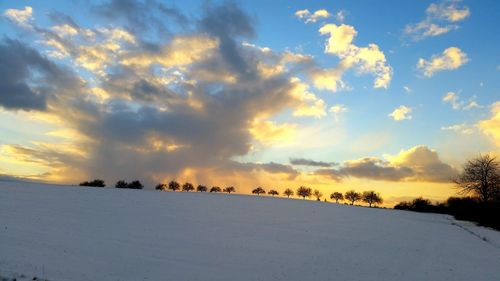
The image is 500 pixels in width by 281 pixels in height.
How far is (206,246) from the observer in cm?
2786

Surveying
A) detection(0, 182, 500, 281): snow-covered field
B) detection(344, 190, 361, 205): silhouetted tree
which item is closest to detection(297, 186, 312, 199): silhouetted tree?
detection(344, 190, 361, 205): silhouetted tree

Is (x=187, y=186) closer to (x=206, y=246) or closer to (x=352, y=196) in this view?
(x=352, y=196)

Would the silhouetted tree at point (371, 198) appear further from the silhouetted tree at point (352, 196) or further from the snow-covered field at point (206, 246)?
the snow-covered field at point (206, 246)

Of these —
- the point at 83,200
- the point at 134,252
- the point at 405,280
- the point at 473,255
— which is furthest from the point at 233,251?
the point at 83,200

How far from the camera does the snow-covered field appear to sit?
20.3 meters

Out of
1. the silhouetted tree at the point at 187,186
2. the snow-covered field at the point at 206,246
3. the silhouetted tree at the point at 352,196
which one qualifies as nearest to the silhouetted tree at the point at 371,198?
the silhouetted tree at the point at 352,196

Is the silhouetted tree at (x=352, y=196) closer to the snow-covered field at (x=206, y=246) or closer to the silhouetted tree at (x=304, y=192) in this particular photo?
the silhouetted tree at (x=304, y=192)

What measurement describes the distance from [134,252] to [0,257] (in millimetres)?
7251

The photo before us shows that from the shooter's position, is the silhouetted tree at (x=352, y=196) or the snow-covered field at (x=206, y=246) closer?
the snow-covered field at (x=206, y=246)

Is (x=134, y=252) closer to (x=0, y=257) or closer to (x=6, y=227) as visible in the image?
(x=0, y=257)

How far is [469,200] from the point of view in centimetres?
9600

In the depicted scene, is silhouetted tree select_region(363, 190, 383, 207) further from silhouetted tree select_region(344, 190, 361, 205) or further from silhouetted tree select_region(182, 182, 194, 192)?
silhouetted tree select_region(182, 182, 194, 192)

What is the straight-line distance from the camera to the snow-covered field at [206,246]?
20.3 m

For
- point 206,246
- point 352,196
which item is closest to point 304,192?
point 352,196
